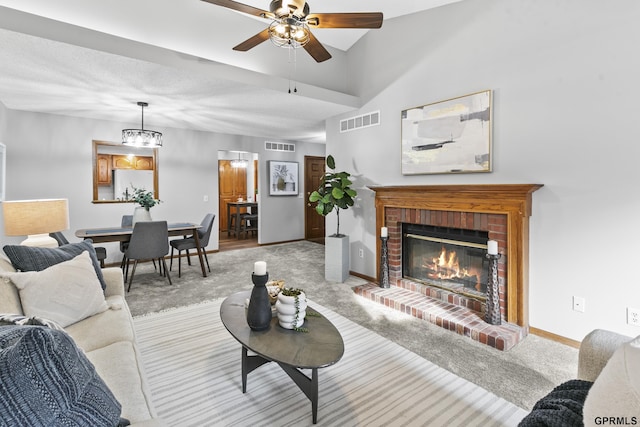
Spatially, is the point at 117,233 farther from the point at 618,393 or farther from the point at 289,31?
the point at 618,393

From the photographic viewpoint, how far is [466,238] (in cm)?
320

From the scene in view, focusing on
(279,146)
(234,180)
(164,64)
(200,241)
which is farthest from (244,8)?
(234,180)

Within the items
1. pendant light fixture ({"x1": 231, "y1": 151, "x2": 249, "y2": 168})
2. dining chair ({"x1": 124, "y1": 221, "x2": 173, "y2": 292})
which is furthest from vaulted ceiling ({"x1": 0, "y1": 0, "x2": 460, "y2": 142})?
pendant light fixture ({"x1": 231, "y1": 151, "x2": 249, "y2": 168})

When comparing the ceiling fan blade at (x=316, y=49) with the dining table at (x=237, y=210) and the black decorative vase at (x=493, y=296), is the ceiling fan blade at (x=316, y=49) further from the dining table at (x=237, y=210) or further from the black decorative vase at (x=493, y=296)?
the dining table at (x=237, y=210)

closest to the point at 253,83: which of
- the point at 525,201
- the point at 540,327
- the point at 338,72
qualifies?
the point at 338,72

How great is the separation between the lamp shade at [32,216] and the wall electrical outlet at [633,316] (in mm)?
4723

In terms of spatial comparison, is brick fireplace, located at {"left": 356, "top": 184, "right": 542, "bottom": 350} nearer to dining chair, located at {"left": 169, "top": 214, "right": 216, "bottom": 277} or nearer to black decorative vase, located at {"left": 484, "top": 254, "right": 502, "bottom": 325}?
black decorative vase, located at {"left": 484, "top": 254, "right": 502, "bottom": 325}

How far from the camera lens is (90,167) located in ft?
15.9

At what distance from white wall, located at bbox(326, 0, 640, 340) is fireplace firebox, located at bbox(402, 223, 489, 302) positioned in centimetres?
49

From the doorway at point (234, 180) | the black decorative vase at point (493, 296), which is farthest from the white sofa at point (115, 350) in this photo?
the doorway at point (234, 180)

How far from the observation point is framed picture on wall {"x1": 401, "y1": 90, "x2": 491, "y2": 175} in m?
2.94

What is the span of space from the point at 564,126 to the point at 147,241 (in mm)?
4504

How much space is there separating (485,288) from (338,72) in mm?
3475

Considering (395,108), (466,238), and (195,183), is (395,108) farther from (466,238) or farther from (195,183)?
(195,183)
